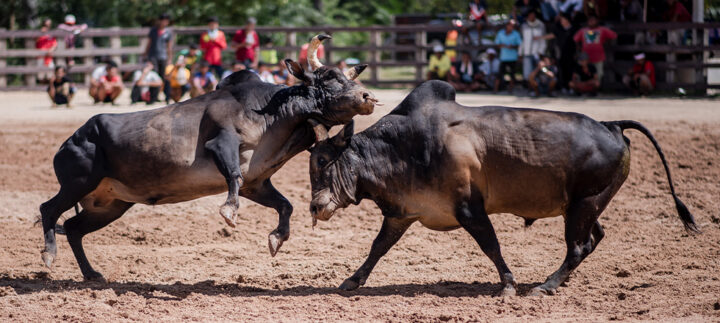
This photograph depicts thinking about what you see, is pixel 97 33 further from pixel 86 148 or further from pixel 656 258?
pixel 656 258

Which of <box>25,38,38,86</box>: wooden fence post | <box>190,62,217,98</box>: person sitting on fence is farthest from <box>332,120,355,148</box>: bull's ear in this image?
<box>25,38,38,86</box>: wooden fence post

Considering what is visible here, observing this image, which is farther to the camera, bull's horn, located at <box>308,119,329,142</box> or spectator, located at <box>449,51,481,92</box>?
spectator, located at <box>449,51,481,92</box>

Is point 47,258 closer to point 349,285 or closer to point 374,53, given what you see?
point 349,285

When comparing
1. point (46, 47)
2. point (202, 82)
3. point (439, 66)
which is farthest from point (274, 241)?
point (46, 47)

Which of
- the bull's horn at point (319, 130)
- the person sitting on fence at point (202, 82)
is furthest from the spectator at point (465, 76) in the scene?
the bull's horn at point (319, 130)

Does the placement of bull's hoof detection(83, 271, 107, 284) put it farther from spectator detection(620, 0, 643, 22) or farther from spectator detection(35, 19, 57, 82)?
spectator detection(35, 19, 57, 82)

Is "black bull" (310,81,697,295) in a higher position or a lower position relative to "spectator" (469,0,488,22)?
lower

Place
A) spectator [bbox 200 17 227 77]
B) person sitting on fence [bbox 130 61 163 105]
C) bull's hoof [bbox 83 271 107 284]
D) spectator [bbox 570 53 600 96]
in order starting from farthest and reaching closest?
spectator [bbox 200 17 227 77] < person sitting on fence [bbox 130 61 163 105] < spectator [bbox 570 53 600 96] < bull's hoof [bbox 83 271 107 284]

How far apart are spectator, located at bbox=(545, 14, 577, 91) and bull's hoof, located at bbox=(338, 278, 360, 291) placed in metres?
10.4

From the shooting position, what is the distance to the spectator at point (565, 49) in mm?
16219

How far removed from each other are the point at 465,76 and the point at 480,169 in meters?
12.0

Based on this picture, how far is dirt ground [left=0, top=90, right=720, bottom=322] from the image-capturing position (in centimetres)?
616

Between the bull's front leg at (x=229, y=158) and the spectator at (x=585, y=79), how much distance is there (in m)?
10.4

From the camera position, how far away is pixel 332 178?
667 cm
